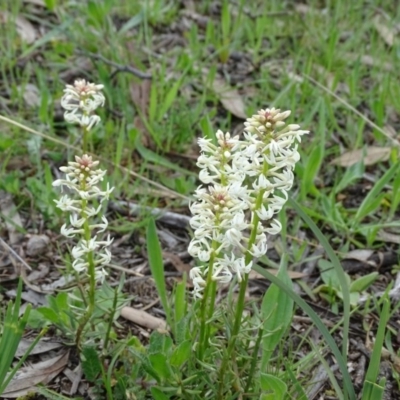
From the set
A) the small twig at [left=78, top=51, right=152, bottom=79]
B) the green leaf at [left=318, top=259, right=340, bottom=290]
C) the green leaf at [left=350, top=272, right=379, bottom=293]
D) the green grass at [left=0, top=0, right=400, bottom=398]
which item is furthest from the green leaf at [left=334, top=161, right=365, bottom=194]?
the small twig at [left=78, top=51, right=152, bottom=79]

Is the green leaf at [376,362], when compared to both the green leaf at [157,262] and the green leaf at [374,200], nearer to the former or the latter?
the green leaf at [157,262]

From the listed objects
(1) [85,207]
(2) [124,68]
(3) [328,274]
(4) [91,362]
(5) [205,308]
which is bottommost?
(3) [328,274]

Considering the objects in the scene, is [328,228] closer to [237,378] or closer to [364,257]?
[364,257]

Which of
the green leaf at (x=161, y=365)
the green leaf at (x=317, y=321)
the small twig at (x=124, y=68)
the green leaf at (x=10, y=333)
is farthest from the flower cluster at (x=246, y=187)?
the small twig at (x=124, y=68)

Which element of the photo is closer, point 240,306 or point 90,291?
point 240,306

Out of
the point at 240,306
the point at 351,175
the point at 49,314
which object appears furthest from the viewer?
the point at 351,175

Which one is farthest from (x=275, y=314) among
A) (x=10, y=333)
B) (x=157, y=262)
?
(x=10, y=333)

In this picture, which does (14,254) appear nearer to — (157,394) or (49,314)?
(49,314)
